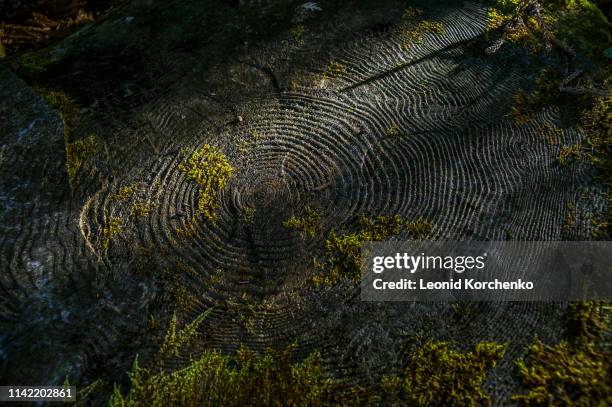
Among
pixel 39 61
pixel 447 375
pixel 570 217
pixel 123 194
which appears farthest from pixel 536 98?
pixel 39 61

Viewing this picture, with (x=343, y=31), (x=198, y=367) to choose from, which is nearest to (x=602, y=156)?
(x=343, y=31)

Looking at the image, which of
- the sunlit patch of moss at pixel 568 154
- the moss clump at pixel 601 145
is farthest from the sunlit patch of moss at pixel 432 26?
the sunlit patch of moss at pixel 568 154

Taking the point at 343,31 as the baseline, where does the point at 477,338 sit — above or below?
below

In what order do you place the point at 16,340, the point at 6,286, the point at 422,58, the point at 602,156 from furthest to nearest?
the point at 422,58, the point at 602,156, the point at 6,286, the point at 16,340

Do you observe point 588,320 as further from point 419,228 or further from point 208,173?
point 208,173

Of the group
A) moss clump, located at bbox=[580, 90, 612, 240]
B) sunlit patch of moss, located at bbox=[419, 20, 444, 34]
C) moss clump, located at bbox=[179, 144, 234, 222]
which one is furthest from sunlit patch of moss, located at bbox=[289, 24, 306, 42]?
moss clump, located at bbox=[580, 90, 612, 240]

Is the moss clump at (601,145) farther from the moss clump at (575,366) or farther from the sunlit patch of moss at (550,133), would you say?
the moss clump at (575,366)

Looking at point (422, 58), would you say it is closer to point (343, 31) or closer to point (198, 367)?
point (343, 31)
